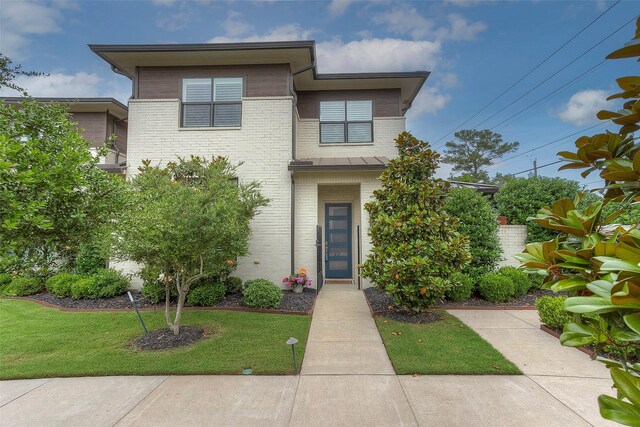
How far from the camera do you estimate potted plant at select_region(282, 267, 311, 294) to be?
7.80 m

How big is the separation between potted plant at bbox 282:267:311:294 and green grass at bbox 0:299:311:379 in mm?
1678

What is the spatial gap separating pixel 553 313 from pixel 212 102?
369 inches

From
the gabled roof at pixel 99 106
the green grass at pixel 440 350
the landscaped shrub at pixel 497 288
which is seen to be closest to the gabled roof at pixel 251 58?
the gabled roof at pixel 99 106

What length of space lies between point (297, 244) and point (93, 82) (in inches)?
403

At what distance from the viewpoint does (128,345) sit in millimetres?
4711

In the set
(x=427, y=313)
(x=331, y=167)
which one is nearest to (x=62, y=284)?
(x=331, y=167)

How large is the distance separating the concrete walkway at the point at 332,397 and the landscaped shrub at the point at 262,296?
228cm

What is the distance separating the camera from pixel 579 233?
1.30m

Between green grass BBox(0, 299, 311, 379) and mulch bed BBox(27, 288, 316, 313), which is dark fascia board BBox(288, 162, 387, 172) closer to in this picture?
mulch bed BBox(27, 288, 316, 313)

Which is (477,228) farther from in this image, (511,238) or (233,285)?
(233,285)

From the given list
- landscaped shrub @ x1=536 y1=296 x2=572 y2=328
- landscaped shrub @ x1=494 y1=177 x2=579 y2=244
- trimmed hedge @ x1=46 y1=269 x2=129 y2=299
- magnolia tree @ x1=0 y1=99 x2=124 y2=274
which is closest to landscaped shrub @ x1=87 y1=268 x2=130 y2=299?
trimmed hedge @ x1=46 y1=269 x2=129 y2=299

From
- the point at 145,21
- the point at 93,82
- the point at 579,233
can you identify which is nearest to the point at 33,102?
the point at 579,233

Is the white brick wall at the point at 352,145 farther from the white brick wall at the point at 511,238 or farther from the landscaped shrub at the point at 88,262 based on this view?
the landscaped shrub at the point at 88,262

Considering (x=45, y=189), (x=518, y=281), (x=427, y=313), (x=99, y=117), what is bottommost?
(x=427, y=313)
